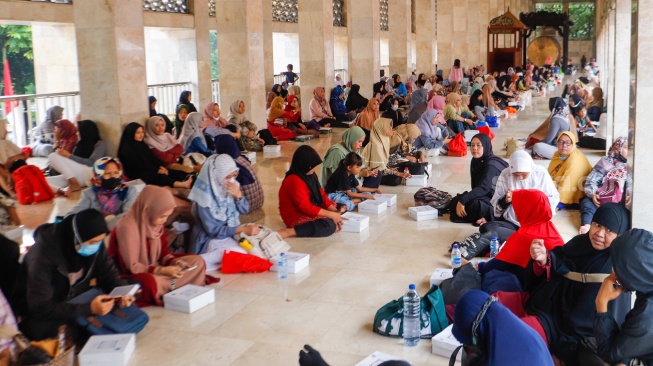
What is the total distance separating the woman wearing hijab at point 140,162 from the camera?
909 cm

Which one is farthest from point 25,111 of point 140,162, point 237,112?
point 140,162

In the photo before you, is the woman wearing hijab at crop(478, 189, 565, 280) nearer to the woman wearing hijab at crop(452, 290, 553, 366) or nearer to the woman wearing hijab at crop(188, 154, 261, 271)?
the woman wearing hijab at crop(452, 290, 553, 366)

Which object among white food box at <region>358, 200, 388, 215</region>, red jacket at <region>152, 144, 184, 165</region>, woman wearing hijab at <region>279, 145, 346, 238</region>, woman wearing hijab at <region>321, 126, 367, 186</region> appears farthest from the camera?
Result: red jacket at <region>152, 144, 184, 165</region>

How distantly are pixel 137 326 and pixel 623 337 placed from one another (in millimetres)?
2916

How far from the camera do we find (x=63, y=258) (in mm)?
4527

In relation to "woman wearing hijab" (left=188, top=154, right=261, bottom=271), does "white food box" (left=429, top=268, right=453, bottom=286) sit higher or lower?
lower

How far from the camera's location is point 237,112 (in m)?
12.9

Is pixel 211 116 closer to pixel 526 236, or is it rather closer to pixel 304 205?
pixel 304 205

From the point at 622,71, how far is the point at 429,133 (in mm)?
3163

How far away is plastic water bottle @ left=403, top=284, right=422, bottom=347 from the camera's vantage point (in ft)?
15.4

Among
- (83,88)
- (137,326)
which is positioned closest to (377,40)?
(83,88)

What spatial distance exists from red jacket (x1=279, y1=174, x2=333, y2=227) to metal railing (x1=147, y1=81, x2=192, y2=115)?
9.88 meters

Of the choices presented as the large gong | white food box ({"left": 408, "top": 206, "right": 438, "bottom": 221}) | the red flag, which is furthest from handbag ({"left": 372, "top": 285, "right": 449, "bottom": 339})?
the large gong

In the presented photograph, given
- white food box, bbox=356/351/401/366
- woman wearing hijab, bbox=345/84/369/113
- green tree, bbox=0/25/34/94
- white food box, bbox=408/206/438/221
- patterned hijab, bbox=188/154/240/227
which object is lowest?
white food box, bbox=356/351/401/366
